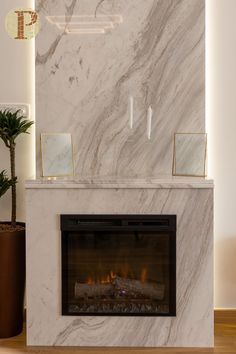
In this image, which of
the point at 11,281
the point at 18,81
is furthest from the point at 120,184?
the point at 18,81

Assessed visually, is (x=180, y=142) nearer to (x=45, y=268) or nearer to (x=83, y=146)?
(x=83, y=146)

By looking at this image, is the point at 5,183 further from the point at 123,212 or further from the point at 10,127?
the point at 123,212

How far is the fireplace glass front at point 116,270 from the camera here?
3574 millimetres

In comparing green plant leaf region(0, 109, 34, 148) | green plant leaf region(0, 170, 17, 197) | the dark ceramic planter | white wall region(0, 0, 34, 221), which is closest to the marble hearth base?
the dark ceramic planter

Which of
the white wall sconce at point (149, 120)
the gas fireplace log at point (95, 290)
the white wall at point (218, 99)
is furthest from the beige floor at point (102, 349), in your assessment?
the white wall sconce at point (149, 120)

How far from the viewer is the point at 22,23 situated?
3928 mm

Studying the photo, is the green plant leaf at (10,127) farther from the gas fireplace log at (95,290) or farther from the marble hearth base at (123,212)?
the gas fireplace log at (95,290)

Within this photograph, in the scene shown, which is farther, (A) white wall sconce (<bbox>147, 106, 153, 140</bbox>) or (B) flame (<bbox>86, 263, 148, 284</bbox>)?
(A) white wall sconce (<bbox>147, 106, 153, 140</bbox>)

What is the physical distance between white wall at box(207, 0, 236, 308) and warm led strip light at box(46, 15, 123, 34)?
661 mm

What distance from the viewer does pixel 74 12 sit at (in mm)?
3896

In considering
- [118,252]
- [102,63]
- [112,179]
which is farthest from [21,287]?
[102,63]

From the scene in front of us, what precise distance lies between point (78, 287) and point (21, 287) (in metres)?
0.39

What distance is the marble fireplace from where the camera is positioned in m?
3.54

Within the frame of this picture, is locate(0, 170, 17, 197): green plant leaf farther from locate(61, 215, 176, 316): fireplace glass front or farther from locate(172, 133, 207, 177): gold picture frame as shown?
locate(172, 133, 207, 177): gold picture frame
